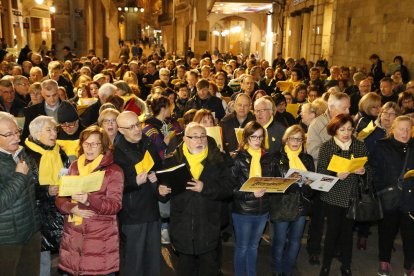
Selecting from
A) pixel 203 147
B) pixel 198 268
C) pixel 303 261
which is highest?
pixel 203 147

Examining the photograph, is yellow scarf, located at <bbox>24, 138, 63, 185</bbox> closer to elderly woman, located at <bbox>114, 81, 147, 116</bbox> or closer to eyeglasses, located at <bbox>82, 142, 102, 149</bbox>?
eyeglasses, located at <bbox>82, 142, 102, 149</bbox>

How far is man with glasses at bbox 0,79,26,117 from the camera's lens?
7.11m

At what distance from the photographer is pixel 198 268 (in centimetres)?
461

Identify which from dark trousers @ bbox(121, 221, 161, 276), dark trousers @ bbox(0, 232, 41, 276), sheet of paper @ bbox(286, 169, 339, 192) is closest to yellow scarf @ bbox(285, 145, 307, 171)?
sheet of paper @ bbox(286, 169, 339, 192)

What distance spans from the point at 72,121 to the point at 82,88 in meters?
3.38

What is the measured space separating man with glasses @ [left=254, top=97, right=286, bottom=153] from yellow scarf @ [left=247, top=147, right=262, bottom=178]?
4.29 feet

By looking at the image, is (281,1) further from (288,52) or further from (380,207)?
(380,207)

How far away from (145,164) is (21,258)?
1.35 metres

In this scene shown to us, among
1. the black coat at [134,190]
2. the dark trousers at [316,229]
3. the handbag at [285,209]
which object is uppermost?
the black coat at [134,190]

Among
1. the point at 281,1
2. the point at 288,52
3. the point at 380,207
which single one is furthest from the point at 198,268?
the point at 281,1

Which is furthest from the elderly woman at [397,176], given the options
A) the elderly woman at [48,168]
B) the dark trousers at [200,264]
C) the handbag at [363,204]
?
the elderly woman at [48,168]

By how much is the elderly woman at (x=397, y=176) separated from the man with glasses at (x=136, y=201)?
2.53m

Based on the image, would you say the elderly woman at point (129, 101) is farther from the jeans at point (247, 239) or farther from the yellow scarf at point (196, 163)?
the jeans at point (247, 239)

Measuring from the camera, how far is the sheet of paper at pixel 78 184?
11.8 ft
